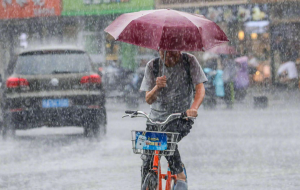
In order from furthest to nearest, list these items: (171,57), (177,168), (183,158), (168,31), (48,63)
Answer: (48,63) < (183,158) < (177,168) < (171,57) < (168,31)

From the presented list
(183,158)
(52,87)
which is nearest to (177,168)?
(183,158)

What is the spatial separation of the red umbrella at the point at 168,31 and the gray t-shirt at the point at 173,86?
0.62 feet

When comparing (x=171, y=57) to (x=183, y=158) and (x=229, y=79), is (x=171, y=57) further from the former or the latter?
(x=229, y=79)

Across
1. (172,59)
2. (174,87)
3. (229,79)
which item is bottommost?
A: (229,79)

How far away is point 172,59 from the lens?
5.36m

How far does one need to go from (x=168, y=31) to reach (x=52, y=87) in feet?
22.4

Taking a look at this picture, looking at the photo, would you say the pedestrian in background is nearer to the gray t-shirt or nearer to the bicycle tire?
the gray t-shirt

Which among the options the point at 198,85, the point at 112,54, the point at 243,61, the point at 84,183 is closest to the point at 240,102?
the point at 243,61

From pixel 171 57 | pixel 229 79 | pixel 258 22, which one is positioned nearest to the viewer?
pixel 171 57

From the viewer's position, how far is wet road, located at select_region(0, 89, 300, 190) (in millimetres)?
7570

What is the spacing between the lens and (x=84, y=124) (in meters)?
12.4

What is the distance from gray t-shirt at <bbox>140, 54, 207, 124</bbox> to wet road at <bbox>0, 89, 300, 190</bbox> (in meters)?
1.97

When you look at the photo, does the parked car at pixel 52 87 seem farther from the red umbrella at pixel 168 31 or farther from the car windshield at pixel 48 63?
the red umbrella at pixel 168 31

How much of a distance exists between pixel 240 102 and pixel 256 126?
25.1 ft
